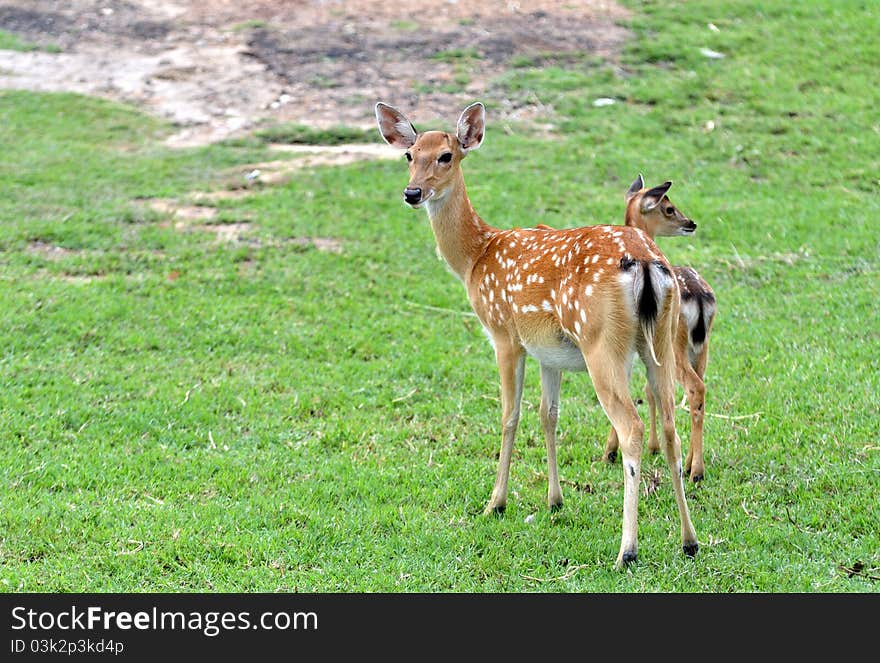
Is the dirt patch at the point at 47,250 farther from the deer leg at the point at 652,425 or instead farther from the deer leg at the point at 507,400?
the deer leg at the point at 652,425

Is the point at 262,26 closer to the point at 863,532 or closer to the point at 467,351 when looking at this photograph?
the point at 467,351

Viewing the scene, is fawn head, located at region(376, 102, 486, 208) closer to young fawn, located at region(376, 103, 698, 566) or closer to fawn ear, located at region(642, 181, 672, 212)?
young fawn, located at region(376, 103, 698, 566)

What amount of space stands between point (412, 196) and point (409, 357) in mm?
2520

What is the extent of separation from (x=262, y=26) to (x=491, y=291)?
1189 cm

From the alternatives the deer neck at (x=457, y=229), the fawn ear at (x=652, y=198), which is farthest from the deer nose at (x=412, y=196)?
the fawn ear at (x=652, y=198)

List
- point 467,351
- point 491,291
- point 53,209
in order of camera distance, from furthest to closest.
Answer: point 53,209 < point 467,351 < point 491,291

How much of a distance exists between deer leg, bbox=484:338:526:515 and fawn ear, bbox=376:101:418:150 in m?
1.87

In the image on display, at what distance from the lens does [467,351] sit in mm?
9516

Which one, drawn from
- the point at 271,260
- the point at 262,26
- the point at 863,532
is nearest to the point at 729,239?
the point at 271,260

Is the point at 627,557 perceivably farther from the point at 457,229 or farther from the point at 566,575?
the point at 457,229

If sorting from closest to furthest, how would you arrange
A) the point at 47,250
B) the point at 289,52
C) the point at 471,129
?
the point at 471,129 < the point at 47,250 < the point at 289,52

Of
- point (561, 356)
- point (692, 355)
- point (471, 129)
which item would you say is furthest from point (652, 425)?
point (471, 129)

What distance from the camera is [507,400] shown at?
6.84 m

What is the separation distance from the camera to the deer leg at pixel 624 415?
19.2 feet
